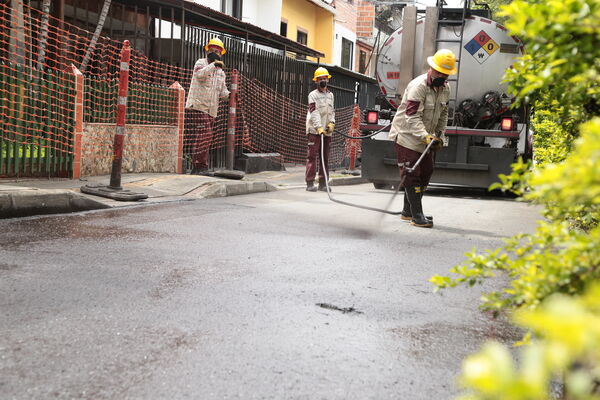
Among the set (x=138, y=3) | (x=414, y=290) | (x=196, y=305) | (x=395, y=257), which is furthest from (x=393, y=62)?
(x=196, y=305)

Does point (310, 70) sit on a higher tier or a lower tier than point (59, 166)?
higher

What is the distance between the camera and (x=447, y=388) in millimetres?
2947

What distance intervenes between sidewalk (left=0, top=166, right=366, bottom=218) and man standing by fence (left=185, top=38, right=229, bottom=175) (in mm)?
1108

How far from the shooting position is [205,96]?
12.4 metres

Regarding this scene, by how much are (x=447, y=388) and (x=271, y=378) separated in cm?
72

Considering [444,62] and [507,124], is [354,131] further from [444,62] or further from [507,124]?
[444,62]

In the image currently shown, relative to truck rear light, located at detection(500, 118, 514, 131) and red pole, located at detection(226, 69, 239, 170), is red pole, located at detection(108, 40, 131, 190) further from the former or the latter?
truck rear light, located at detection(500, 118, 514, 131)

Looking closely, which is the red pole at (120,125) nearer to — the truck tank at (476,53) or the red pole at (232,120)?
the red pole at (232,120)

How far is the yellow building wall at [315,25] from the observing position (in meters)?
28.0

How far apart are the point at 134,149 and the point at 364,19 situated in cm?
2559

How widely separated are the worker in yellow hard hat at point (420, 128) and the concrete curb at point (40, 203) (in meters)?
3.58

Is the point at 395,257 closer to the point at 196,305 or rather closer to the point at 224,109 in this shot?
the point at 196,305

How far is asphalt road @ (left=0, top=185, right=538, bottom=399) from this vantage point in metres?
2.91

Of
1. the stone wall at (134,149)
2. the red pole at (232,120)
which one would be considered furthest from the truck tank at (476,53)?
the stone wall at (134,149)
